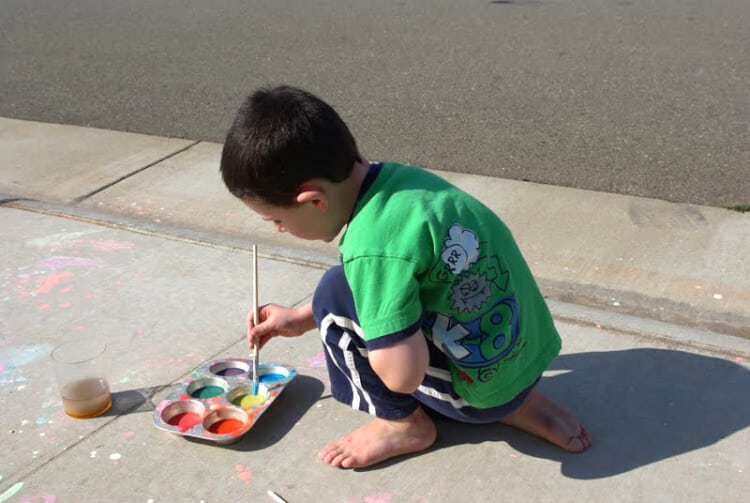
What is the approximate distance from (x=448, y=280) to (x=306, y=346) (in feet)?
3.33

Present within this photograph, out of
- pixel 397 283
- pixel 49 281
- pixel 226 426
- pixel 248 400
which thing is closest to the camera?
pixel 397 283

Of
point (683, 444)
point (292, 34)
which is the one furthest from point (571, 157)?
point (292, 34)

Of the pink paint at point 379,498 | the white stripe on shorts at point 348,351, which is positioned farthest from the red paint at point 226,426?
the pink paint at point 379,498

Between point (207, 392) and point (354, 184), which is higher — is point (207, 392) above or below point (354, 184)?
below

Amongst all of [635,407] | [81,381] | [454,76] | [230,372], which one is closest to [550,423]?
[635,407]

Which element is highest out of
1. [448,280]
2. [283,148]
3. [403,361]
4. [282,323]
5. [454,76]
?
[283,148]

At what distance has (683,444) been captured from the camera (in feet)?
7.84

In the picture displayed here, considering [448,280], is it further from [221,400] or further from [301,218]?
[221,400]

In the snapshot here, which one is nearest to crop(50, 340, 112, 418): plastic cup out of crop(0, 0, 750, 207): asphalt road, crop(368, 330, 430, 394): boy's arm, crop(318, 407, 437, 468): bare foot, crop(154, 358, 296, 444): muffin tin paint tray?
crop(154, 358, 296, 444): muffin tin paint tray

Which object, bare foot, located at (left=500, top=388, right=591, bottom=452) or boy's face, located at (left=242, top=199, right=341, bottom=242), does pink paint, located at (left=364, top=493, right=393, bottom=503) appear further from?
boy's face, located at (left=242, top=199, right=341, bottom=242)

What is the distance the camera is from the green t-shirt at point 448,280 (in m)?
1.96

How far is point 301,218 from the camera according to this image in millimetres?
Answer: 2102

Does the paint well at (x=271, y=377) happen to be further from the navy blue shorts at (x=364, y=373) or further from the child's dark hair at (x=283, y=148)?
the child's dark hair at (x=283, y=148)

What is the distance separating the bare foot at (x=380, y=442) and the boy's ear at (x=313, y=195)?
2.11 feet
